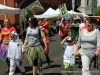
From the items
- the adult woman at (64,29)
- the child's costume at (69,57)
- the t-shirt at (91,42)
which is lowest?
the child's costume at (69,57)

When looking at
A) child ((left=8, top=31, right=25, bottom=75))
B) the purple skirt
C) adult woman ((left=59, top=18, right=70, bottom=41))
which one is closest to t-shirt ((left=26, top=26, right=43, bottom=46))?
child ((left=8, top=31, right=25, bottom=75))

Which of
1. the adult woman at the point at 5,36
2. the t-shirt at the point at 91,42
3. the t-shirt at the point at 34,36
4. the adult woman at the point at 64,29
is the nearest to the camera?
the t-shirt at the point at 91,42

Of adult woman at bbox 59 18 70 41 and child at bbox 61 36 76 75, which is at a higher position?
adult woman at bbox 59 18 70 41

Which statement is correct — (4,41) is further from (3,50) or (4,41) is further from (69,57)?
(69,57)

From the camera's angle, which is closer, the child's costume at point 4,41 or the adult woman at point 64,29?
the child's costume at point 4,41

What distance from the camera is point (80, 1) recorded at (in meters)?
69.4

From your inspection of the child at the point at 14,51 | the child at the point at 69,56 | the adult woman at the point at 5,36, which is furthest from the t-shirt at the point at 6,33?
the child at the point at 69,56

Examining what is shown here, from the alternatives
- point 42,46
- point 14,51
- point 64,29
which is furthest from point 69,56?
point 64,29

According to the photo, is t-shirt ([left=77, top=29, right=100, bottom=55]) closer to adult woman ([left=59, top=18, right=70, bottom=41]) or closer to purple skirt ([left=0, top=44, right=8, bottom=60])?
purple skirt ([left=0, top=44, right=8, bottom=60])

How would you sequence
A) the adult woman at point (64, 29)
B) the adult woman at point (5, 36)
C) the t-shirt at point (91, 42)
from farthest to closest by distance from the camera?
the adult woman at point (64, 29)
the adult woman at point (5, 36)
the t-shirt at point (91, 42)

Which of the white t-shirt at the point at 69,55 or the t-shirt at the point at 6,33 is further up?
the t-shirt at the point at 6,33

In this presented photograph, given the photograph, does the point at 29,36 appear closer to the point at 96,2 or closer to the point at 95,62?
the point at 95,62

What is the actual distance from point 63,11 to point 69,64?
662cm

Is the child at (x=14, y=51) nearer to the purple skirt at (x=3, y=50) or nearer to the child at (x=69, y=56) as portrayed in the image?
the purple skirt at (x=3, y=50)
